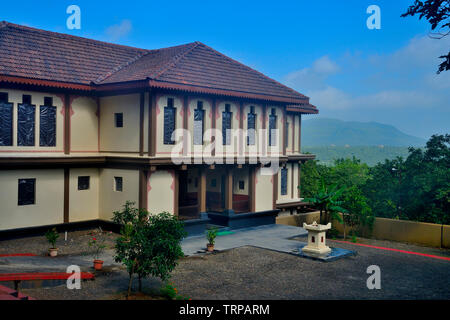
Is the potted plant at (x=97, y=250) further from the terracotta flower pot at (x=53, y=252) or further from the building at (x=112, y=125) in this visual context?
the building at (x=112, y=125)

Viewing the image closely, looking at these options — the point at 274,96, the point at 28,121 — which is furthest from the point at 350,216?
the point at 28,121

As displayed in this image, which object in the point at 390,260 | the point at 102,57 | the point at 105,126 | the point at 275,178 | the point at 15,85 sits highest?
the point at 102,57

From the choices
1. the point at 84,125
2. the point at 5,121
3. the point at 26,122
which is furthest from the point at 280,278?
the point at 5,121

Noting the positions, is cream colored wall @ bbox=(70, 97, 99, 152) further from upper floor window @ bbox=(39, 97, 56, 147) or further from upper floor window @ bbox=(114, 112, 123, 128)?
upper floor window @ bbox=(114, 112, 123, 128)

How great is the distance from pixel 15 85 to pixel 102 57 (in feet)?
20.0

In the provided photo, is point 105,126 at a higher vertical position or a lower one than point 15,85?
lower

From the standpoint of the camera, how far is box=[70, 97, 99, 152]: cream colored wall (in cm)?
A: 2220

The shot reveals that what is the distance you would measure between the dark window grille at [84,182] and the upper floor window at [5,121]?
12.9 feet

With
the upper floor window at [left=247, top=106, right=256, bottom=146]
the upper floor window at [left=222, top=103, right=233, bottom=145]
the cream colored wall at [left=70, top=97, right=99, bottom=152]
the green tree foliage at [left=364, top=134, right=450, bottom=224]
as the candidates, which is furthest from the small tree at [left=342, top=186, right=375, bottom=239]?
the cream colored wall at [left=70, top=97, right=99, bottom=152]

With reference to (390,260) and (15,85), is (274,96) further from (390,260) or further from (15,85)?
(15,85)

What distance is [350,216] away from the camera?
80.1 feet

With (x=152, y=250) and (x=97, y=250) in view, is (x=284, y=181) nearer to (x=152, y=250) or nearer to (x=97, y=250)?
(x=97, y=250)

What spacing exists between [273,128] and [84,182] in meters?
11.5

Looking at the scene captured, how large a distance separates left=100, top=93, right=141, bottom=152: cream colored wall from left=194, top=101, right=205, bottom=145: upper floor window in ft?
10.2
